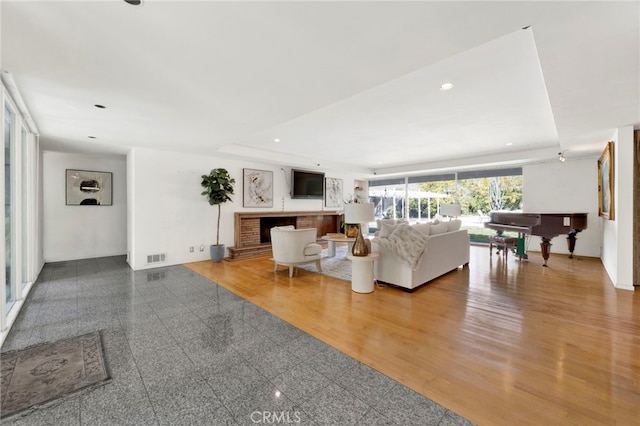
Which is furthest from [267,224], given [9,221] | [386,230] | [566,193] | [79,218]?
[566,193]

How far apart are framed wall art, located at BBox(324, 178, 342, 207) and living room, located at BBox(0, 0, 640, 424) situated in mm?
1988

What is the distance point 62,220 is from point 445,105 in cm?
799

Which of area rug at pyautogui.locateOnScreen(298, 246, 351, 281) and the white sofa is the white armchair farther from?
the white sofa

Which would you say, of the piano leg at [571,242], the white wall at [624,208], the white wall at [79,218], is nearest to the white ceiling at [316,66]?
the white wall at [624,208]

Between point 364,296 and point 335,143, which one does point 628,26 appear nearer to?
point 364,296

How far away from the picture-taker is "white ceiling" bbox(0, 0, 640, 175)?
160cm

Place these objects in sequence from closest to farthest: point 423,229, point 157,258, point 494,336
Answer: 1. point 494,336
2. point 423,229
3. point 157,258

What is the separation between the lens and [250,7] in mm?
1552

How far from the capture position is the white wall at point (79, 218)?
5.74 m

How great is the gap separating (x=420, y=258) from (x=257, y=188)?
4.78 meters

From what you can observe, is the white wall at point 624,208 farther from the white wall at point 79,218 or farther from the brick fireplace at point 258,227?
the white wall at point 79,218

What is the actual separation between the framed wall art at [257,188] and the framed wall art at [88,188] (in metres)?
3.24

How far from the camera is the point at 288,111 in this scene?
326 cm

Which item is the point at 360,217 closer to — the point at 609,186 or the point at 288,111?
the point at 288,111
